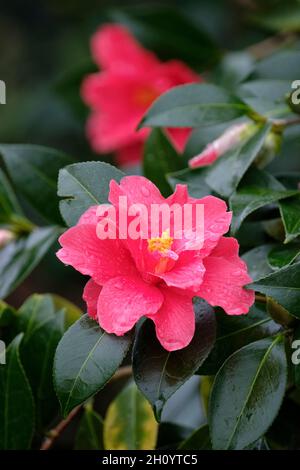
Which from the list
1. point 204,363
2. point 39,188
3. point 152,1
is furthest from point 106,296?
point 152,1

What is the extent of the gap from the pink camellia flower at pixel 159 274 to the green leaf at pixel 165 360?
1.1 inches

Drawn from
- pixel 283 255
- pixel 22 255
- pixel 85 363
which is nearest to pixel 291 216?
pixel 283 255

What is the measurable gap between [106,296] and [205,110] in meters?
0.36

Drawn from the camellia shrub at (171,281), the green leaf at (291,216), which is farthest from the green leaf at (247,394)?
the green leaf at (291,216)

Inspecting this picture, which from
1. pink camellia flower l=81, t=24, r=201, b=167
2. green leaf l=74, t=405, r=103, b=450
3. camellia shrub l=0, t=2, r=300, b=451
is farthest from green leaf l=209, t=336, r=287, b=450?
pink camellia flower l=81, t=24, r=201, b=167

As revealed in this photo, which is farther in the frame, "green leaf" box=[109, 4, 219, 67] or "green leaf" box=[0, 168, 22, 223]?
"green leaf" box=[109, 4, 219, 67]

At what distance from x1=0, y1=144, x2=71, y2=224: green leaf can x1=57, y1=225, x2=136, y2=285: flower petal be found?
1.26 ft

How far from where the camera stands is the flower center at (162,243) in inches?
30.8

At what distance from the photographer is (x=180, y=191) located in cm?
81

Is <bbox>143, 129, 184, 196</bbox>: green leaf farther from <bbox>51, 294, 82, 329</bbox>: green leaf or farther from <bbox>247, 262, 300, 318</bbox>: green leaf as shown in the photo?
<bbox>247, 262, 300, 318</bbox>: green leaf

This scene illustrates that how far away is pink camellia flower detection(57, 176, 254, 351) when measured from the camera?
29.8 inches

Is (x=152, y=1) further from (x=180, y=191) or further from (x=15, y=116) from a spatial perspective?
(x=180, y=191)

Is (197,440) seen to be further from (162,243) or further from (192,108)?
(192,108)

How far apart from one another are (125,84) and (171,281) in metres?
0.90
